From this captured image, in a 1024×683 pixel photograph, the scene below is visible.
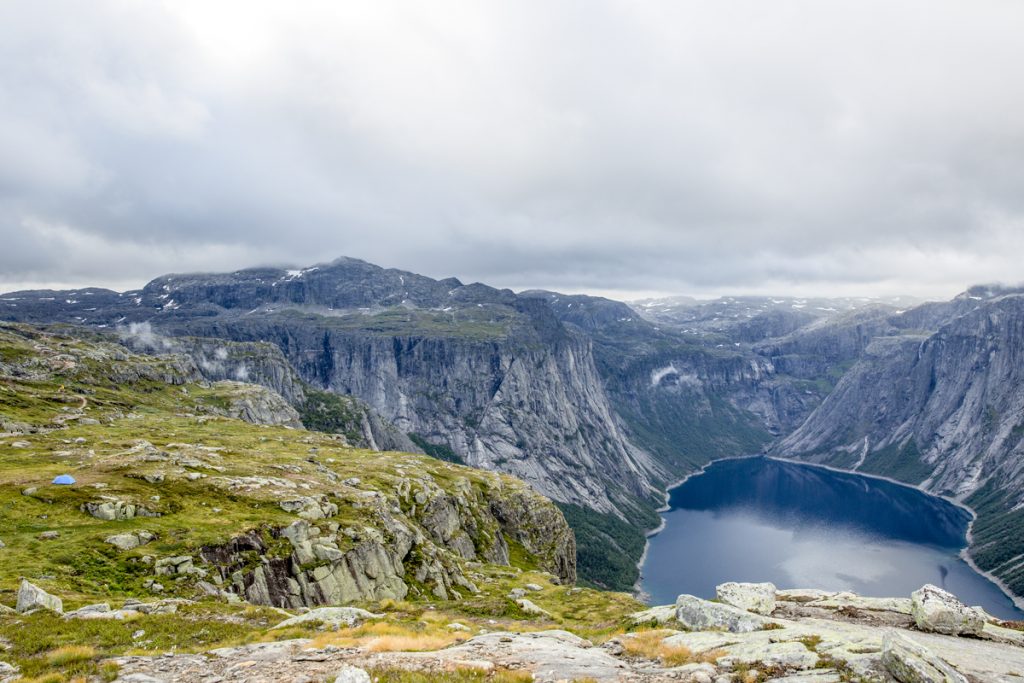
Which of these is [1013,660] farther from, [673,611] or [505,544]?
[505,544]

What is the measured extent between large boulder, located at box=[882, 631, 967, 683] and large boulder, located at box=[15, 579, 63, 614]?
43.3 meters

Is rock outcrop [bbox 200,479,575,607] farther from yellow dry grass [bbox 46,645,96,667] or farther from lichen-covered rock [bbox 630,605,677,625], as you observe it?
lichen-covered rock [bbox 630,605,677,625]

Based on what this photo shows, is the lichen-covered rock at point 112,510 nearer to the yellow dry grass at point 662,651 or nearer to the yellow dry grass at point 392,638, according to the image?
the yellow dry grass at point 392,638

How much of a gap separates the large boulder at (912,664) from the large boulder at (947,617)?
1050 cm

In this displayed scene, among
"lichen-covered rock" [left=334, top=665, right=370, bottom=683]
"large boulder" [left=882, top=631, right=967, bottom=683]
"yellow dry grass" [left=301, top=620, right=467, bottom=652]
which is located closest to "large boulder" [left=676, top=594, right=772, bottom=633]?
"large boulder" [left=882, top=631, right=967, bottom=683]

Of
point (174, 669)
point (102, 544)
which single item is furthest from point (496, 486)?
point (174, 669)

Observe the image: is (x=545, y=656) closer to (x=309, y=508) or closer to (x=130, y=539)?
(x=130, y=539)

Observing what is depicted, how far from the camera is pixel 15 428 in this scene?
97.9 meters

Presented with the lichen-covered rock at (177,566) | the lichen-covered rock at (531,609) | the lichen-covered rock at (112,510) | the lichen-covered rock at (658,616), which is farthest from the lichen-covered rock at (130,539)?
the lichen-covered rock at (658,616)

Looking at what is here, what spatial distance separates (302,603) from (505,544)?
211 feet

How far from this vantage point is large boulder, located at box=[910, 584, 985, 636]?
29922 mm

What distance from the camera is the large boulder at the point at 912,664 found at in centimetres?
1973

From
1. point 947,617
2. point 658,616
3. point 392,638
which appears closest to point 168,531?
point 392,638

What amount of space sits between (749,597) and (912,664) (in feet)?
59.6
